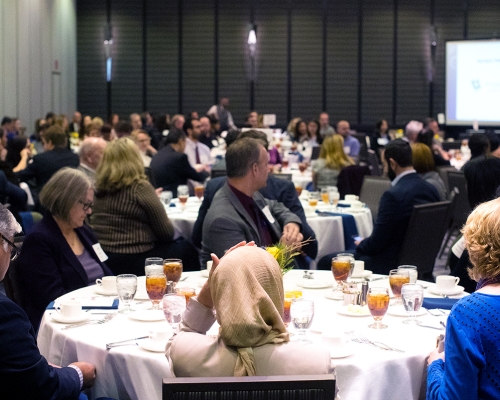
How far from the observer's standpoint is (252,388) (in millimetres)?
2164

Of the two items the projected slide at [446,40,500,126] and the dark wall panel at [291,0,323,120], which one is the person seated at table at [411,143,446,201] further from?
the dark wall panel at [291,0,323,120]

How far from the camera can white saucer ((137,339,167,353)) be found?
2.86 meters

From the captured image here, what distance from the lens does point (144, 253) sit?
5688 millimetres

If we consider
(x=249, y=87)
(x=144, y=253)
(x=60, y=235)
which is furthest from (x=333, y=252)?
(x=249, y=87)

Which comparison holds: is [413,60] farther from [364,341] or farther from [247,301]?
[247,301]

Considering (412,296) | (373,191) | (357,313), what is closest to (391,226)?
(357,313)

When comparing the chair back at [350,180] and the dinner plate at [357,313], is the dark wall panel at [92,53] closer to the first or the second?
the chair back at [350,180]

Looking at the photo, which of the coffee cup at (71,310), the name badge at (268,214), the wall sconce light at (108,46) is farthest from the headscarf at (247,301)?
the wall sconce light at (108,46)

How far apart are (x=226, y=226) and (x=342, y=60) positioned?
16273 millimetres

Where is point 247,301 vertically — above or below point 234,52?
below

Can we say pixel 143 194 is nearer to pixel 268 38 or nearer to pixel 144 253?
pixel 144 253

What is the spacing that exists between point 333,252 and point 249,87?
14398 millimetres

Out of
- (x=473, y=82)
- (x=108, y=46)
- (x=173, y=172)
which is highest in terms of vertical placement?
(x=108, y=46)

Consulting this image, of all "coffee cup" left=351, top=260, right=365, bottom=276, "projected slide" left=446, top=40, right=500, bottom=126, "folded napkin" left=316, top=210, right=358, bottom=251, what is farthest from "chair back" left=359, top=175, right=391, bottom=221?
"projected slide" left=446, top=40, right=500, bottom=126
